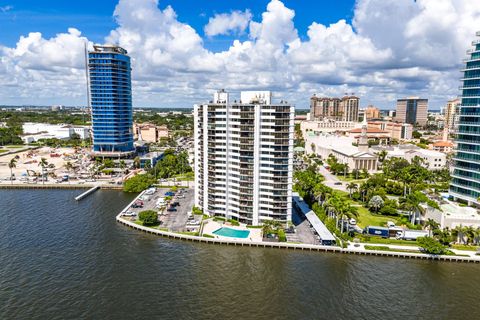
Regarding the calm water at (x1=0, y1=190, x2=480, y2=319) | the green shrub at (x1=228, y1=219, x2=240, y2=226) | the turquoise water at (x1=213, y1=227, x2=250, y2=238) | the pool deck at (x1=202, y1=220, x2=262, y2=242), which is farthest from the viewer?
the green shrub at (x1=228, y1=219, x2=240, y2=226)

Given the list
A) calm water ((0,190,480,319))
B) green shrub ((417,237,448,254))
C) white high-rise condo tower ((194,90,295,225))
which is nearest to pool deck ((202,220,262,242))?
white high-rise condo tower ((194,90,295,225))

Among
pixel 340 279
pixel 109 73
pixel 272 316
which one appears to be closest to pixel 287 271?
pixel 340 279

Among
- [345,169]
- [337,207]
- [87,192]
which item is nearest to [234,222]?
[337,207]

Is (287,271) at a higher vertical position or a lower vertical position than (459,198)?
lower

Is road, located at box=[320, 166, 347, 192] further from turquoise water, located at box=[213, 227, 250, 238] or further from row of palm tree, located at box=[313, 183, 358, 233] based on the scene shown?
turquoise water, located at box=[213, 227, 250, 238]

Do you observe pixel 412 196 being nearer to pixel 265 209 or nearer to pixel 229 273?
pixel 265 209

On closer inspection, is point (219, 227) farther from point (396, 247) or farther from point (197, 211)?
point (396, 247)
